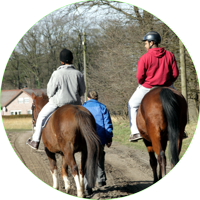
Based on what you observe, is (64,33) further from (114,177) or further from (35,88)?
(114,177)

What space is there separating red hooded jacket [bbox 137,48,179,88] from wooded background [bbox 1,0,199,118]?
153 inches

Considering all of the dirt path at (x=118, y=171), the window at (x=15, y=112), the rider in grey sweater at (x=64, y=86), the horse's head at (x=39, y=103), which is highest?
the rider in grey sweater at (x=64, y=86)

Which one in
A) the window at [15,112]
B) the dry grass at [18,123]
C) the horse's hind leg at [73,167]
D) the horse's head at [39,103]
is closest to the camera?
the horse's hind leg at [73,167]

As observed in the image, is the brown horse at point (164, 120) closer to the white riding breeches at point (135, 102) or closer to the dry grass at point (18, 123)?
the white riding breeches at point (135, 102)

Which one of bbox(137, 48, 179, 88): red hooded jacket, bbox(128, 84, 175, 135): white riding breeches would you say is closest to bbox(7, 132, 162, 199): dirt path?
bbox(128, 84, 175, 135): white riding breeches

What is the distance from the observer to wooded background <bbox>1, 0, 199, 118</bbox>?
903 centimetres

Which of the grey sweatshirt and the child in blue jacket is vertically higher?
the grey sweatshirt

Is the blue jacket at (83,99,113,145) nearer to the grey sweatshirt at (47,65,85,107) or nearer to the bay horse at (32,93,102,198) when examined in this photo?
the grey sweatshirt at (47,65,85,107)

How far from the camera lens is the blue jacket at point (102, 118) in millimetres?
6137

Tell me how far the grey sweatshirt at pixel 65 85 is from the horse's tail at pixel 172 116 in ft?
6.06

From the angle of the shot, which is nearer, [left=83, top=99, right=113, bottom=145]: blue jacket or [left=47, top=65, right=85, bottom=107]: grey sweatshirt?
[left=47, top=65, right=85, bottom=107]: grey sweatshirt

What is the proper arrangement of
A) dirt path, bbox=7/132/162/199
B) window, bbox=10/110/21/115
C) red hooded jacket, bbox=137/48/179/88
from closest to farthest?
red hooded jacket, bbox=137/48/179/88 → dirt path, bbox=7/132/162/199 → window, bbox=10/110/21/115

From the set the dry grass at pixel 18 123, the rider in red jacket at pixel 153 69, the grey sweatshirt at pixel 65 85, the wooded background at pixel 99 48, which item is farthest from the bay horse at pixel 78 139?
the dry grass at pixel 18 123

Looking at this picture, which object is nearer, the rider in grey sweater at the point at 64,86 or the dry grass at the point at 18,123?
the rider in grey sweater at the point at 64,86
